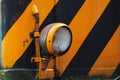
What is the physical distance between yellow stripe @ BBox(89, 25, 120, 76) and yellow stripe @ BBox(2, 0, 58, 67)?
56 cm

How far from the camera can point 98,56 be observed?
3514mm

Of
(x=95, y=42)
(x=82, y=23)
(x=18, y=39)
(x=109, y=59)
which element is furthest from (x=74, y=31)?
(x=18, y=39)

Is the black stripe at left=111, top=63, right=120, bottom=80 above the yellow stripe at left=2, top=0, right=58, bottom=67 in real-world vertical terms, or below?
below

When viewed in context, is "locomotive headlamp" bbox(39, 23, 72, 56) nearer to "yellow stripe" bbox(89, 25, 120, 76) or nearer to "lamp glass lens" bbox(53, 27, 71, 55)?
"lamp glass lens" bbox(53, 27, 71, 55)

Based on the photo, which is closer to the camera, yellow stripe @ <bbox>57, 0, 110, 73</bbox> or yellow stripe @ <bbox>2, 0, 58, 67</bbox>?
yellow stripe @ <bbox>2, 0, 58, 67</bbox>

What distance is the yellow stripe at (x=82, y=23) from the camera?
337 cm

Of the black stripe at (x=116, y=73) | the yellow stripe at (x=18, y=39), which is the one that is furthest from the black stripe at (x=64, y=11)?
the black stripe at (x=116, y=73)

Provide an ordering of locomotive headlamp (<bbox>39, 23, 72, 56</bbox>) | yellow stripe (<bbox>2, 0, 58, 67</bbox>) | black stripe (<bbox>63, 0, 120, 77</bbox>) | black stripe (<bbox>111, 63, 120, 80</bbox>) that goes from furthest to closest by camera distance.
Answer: black stripe (<bbox>111, 63, 120, 80</bbox>), black stripe (<bbox>63, 0, 120, 77</bbox>), yellow stripe (<bbox>2, 0, 58, 67</bbox>), locomotive headlamp (<bbox>39, 23, 72, 56</bbox>)

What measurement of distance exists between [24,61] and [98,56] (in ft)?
1.92

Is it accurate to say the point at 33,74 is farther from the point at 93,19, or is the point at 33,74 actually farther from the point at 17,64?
the point at 93,19

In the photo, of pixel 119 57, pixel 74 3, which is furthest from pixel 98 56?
pixel 74 3

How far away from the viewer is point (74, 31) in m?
3.40

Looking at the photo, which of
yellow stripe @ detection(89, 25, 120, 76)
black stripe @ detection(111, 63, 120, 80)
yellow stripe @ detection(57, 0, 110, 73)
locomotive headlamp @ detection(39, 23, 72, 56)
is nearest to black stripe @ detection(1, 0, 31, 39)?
locomotive headlamp @ detection(39, 23, 72, 56)

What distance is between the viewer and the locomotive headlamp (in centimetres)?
298
